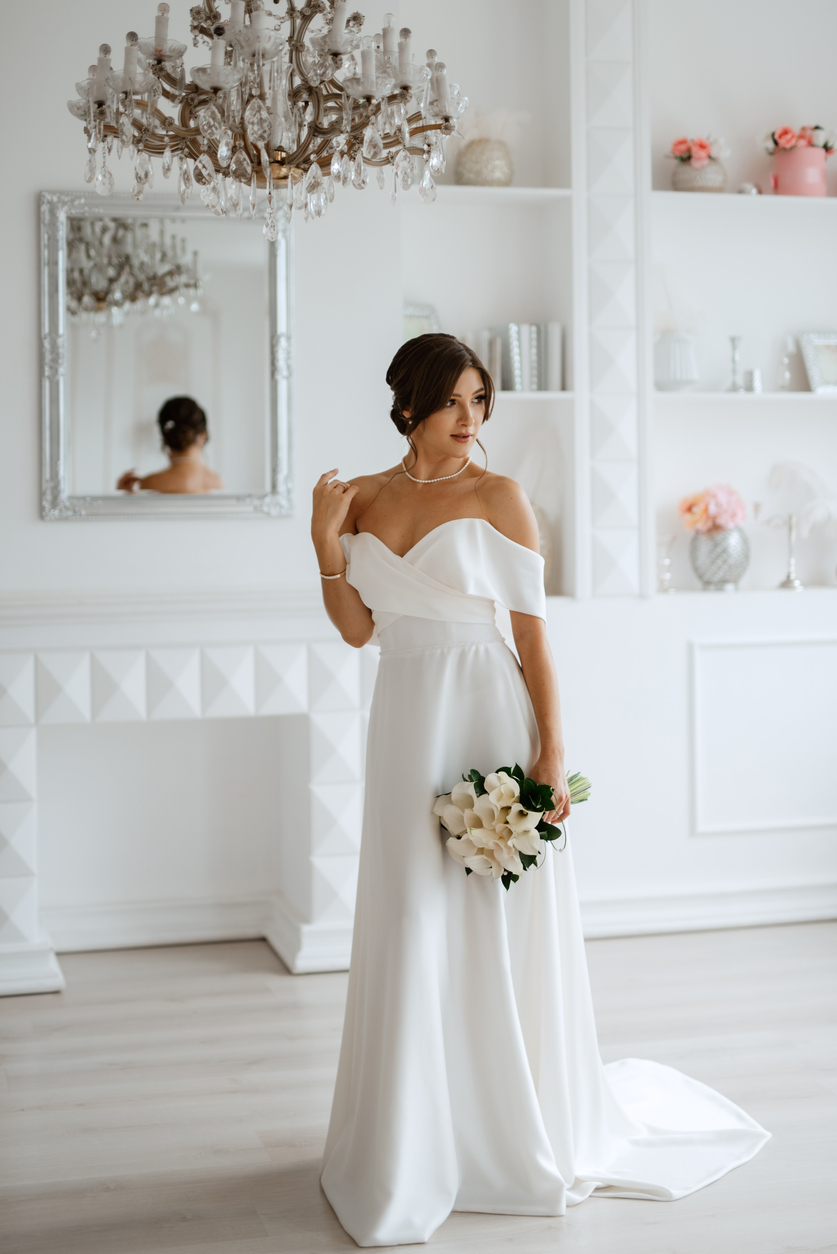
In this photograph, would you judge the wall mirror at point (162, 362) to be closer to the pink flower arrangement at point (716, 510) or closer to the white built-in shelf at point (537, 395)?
the white built-in shelf at point (537, 395)

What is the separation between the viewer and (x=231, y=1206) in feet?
7.64

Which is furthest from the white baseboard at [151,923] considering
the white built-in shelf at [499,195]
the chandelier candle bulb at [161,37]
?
the chandelier candle bulb at [161,37]

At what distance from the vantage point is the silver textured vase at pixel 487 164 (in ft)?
13.2

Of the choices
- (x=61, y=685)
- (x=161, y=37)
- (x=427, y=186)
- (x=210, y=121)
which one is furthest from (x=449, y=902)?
(x=61, y=685)

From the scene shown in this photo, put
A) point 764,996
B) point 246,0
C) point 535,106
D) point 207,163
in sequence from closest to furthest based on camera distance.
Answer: point 246,0 < point 207,163 < point 764,996 < point 535,106

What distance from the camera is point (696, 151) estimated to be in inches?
164

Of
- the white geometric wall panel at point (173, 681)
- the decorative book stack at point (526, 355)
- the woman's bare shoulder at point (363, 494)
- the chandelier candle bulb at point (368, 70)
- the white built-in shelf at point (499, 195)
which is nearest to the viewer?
the chandelier candle bulb at point (368, 70)

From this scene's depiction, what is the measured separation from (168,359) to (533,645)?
1932mm

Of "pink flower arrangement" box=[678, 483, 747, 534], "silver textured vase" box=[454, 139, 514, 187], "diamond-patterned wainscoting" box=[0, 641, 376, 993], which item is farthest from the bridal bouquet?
"silver textured vase" box=[454, 139, 514, 187]

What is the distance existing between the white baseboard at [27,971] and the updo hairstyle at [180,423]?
61.4 inches

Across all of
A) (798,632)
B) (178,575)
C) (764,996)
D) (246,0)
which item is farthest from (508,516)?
(798,632)

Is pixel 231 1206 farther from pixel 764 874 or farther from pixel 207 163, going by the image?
pixel 764 874

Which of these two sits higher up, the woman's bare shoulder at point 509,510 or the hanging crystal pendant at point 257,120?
the hanging crystal pendant at point 257,120

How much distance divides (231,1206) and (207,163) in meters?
1.94
